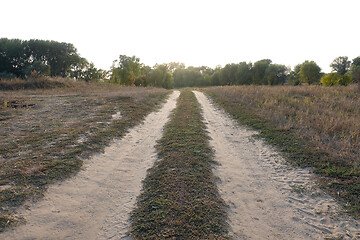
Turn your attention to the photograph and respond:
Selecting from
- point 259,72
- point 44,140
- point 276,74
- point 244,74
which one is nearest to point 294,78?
point 276,74

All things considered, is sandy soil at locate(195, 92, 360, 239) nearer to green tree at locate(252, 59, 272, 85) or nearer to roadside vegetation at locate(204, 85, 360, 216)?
roadside vegetation at locate(204, 85, 360, 216)

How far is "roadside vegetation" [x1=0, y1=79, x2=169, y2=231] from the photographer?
14.8ft

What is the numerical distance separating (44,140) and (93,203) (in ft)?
13.9

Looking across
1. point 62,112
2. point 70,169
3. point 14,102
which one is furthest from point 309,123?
point 14,102

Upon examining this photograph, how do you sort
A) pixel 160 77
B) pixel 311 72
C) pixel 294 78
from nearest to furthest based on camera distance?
pixel 311 72 < pixel 294 78 < pixel 160 77

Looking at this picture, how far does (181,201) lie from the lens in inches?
167

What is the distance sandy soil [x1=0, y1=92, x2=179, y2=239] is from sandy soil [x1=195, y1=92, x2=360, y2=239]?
84.8 inches

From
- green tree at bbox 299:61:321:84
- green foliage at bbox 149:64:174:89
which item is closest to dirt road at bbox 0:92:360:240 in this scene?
green tree at bbox 299:61:321:84

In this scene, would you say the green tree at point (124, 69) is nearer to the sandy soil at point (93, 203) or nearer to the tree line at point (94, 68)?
the tree line at point (94, 68)

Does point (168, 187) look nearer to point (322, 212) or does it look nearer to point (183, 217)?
point (183, 217)

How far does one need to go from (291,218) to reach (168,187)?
257 cm

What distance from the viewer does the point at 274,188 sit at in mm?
4988

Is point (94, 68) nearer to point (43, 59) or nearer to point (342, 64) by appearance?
point (43, 59)

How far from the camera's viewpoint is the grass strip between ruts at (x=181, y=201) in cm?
351
